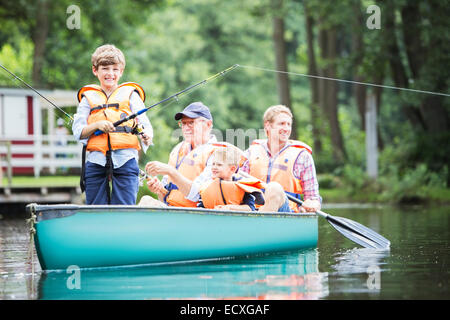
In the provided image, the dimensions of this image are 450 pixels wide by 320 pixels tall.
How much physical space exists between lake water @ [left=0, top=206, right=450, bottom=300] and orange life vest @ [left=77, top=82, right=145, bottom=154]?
0.88m

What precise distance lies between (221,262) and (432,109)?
11.4m

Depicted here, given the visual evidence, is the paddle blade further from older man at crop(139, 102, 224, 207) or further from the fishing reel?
the fishing reel

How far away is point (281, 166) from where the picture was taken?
741 centimetres

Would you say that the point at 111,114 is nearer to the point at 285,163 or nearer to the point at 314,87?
the point at 285,163

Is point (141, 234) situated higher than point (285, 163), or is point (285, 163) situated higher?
point (285, 163)

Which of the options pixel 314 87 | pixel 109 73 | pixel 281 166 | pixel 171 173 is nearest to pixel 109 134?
pixel 109 73

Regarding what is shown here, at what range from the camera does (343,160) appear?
2203 centimetres

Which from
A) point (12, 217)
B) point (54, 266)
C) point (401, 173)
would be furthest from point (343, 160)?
point (54, 266)

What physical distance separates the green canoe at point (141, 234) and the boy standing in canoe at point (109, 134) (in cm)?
33

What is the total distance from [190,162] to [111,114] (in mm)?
1181

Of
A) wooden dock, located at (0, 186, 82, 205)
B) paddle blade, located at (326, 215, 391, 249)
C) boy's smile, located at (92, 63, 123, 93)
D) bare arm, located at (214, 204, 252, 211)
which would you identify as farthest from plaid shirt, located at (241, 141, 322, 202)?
wooden dock, located at (0, 186, 82, 205)
